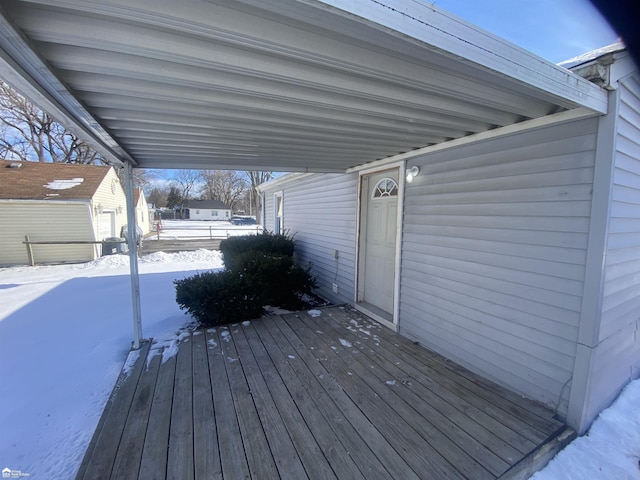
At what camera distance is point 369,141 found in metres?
2.85

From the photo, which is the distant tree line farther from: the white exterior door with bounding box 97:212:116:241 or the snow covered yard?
the snow covered yard

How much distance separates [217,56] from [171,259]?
9.32 metres

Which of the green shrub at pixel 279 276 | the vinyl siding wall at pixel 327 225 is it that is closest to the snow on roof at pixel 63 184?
the vinyl siding wall at pixel 327 225

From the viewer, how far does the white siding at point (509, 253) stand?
1.94m

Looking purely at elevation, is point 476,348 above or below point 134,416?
above

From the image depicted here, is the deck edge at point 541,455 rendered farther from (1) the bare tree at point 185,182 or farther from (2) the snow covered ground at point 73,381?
(1) the bare tree at point 185,182

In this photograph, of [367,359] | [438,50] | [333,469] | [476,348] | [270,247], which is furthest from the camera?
[270,247]

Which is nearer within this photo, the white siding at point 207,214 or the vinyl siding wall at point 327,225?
the vinyl siding wall at point 327,225

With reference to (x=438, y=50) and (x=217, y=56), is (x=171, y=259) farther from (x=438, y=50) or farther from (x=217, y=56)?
(x=438, y=50)

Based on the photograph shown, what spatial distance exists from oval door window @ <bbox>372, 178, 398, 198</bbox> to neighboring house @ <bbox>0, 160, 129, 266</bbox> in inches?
412

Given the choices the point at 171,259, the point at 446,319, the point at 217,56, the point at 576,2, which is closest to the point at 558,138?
the point at 576,2

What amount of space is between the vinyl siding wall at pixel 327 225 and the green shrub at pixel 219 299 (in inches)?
62.4

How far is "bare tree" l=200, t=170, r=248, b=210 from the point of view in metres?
39.9

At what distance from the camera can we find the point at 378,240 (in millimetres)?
4160
